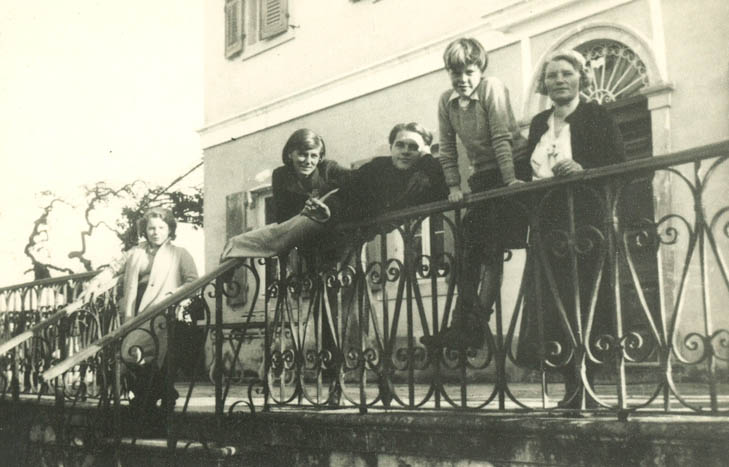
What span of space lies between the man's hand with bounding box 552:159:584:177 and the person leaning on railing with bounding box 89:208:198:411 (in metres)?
2.94

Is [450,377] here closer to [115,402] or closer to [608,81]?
[608,81]

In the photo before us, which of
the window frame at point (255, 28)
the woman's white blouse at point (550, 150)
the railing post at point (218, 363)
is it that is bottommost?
the railing post at point (218, 363)

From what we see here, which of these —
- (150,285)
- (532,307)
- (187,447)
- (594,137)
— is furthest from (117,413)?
(594,137)

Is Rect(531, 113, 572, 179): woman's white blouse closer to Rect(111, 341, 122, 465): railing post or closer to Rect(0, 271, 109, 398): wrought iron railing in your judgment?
Rect(111, 341, 122, 465): railing post

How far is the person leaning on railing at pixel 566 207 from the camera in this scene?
11.6ft

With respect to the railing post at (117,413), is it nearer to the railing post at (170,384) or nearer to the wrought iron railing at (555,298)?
the railing post at (170,384)

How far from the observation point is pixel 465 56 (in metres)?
4.01

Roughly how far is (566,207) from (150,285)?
3170mm

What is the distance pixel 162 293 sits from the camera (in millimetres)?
5652

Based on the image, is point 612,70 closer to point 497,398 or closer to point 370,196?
point 497,398

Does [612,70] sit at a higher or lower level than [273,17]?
lower

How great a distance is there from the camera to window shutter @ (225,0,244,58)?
A: 490 inches

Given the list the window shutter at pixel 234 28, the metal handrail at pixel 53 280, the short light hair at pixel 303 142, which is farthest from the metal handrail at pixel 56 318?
the window shutter at pixel 234 28

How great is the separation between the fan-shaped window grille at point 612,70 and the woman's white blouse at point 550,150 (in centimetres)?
382
